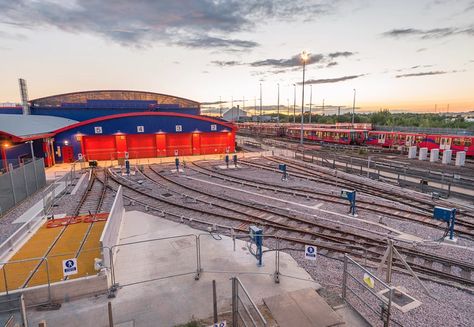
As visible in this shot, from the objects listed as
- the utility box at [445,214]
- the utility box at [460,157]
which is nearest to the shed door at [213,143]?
the utility box at [460,157]

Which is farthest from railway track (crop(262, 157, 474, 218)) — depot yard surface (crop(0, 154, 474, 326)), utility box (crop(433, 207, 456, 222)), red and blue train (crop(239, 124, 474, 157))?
red and blue train (crop(239, 124, 474, 157))

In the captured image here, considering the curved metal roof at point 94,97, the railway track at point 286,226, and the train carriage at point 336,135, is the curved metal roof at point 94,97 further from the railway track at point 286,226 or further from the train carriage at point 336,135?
the railway track at point 286,226

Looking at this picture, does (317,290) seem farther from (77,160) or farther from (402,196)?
(77,160)

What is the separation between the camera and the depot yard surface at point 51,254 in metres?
8.46

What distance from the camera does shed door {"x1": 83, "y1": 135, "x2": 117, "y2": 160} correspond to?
35.3m

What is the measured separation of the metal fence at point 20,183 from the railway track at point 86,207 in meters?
3.48

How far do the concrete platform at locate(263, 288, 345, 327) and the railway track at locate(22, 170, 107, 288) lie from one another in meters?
5.83

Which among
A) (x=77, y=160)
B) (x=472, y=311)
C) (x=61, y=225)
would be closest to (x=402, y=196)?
(x=472, y=311)

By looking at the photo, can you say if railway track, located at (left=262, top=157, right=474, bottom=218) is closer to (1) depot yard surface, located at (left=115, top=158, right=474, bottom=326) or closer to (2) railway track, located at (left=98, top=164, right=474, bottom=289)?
(1) depot yard surface, located at (left=115, top=158, right=474, bottom=326)

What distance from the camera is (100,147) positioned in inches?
1414

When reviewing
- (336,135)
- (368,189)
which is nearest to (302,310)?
(368,189)

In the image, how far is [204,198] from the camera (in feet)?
61.6

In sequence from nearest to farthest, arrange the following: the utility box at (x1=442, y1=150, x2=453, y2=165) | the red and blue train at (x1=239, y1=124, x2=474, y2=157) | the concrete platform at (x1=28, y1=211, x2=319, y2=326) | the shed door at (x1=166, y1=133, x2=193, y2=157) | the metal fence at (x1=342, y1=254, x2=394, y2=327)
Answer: the metal fence at (x1=342, y1=254, x2=394, y2=327), the concrete platform at (x1=28, y1=211, x2=319, y2=326), the utility box at (x1=442, y1=150, x2=453, y2=165), the red and blue train at (x1=239, y1=124, x2=474, y2=157), the shed door at (x1=166, y1=133, x2=193, y2=157)

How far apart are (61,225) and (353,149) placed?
1626 inches
